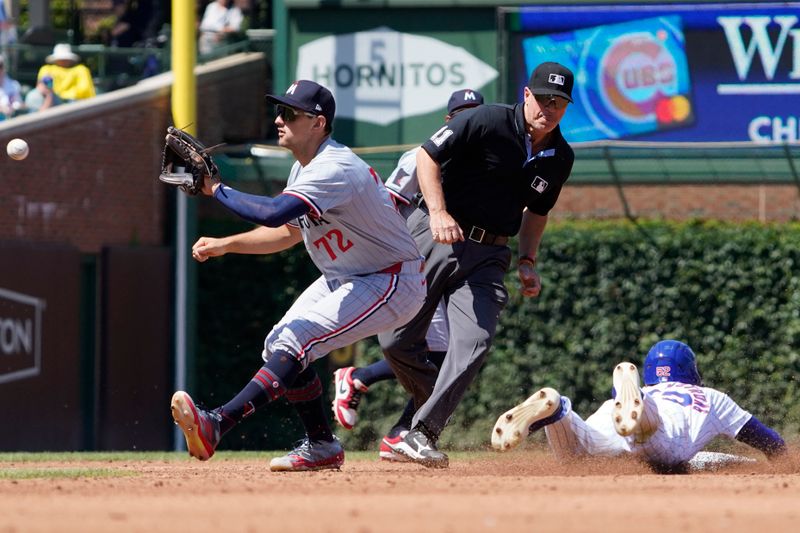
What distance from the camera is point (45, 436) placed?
14547 mm

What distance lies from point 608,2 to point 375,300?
990 cm

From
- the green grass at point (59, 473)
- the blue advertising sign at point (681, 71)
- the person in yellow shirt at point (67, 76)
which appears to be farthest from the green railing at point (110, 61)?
the green grass at point (59, 473)

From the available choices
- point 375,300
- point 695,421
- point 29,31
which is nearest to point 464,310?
point 375,300

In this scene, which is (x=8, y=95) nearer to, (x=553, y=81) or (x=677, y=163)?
(x=677, y=163)

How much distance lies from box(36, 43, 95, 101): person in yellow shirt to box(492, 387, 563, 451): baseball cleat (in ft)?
33.8

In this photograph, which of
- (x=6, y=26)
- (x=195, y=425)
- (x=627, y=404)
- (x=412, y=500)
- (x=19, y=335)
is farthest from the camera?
(x=6, y=26)

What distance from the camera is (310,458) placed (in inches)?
294

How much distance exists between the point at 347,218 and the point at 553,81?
1304 mm

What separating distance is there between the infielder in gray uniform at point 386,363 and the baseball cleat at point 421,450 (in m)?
0.11

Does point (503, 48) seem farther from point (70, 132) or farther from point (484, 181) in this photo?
point (484, 181)

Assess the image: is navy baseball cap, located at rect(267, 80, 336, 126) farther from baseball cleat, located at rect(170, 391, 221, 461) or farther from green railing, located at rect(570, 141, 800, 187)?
green railing, located at rect(570, 141, 800, 187)

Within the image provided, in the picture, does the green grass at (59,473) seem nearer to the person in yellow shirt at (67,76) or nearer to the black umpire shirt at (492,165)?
the black umpire shirt at (492,165)

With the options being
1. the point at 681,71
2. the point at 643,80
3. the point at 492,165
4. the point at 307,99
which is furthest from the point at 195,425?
the point at 681,71

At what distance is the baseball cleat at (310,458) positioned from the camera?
7.46 m
